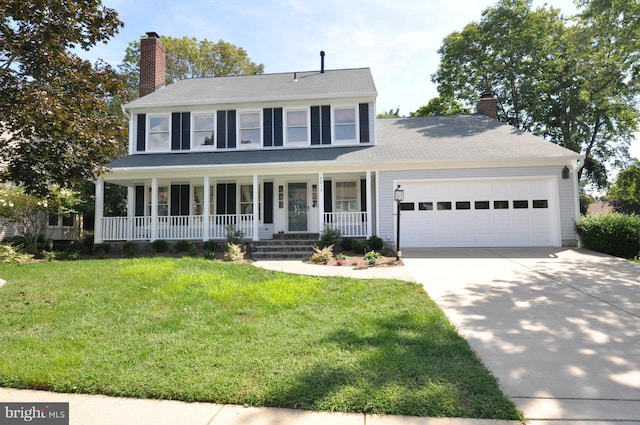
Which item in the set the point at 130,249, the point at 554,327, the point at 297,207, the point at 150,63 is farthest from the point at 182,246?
the point at 554,327

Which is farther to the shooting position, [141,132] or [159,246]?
[141,132]

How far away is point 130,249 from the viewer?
39.0 ft

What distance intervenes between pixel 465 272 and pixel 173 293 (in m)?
6.29

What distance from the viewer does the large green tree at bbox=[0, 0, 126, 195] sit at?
5809 mm

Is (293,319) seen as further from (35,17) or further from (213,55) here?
(213,55)

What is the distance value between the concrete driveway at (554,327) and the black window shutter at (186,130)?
10.3 meters

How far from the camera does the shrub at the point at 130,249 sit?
1183cm

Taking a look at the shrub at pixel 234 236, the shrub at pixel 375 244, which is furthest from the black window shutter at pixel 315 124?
the shrub at pixel 375 244

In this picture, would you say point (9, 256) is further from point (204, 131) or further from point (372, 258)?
point (372, 258)

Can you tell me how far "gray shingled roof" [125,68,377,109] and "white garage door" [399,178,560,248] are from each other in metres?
4.64

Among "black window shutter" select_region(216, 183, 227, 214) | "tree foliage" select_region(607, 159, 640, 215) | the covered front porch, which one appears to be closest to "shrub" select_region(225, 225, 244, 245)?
the covered front porch

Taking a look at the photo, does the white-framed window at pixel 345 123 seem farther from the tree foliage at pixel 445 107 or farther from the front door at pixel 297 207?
the tree foliage at pixel 445 107

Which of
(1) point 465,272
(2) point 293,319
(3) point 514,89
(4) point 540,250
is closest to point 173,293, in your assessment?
(2) point 293,319

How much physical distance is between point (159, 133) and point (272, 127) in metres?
4.75
